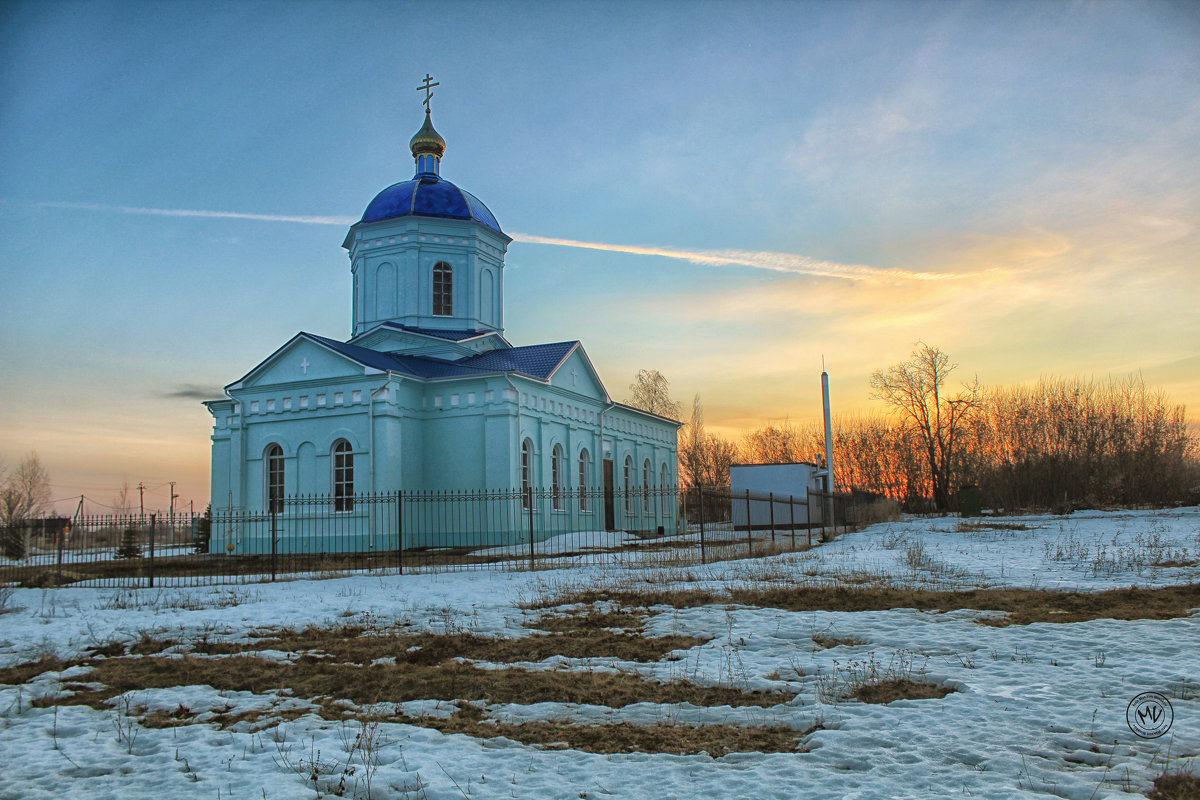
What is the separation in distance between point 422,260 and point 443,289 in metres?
1.18

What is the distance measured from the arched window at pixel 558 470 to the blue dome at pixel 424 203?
848 cm

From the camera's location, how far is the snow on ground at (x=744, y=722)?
14.1ft

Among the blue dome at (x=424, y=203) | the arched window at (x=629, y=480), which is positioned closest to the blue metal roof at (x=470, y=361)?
the blue dome at (x=424, y=203)

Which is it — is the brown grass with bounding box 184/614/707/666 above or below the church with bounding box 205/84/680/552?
below

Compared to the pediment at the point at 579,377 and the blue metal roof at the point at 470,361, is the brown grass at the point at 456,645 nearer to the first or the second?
the blue metal roof at the point at 470,361

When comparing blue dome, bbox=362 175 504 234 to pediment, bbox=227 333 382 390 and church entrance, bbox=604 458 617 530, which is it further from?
church entrance, bbox=604 458 617 530

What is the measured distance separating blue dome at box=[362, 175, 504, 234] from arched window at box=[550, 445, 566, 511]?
8.48 metres

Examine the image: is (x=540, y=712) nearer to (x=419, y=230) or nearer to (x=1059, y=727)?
(x=1059, y=727)

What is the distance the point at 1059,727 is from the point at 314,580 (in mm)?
12614

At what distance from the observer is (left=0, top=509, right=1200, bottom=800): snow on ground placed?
14.1ft

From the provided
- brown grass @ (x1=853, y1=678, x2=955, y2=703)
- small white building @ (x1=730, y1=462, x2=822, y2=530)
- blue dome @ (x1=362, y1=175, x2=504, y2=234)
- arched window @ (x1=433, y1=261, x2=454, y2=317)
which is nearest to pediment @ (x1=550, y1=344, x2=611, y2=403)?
arched window @ (x1=433, y1=261, x2=454, y2=317)

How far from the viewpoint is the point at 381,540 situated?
22281 mm

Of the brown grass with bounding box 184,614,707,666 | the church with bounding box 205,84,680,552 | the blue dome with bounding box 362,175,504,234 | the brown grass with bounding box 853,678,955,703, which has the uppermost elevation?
the blue dome with bounding box 362,175,504,234

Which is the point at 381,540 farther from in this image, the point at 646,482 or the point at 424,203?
the point at 646,482
